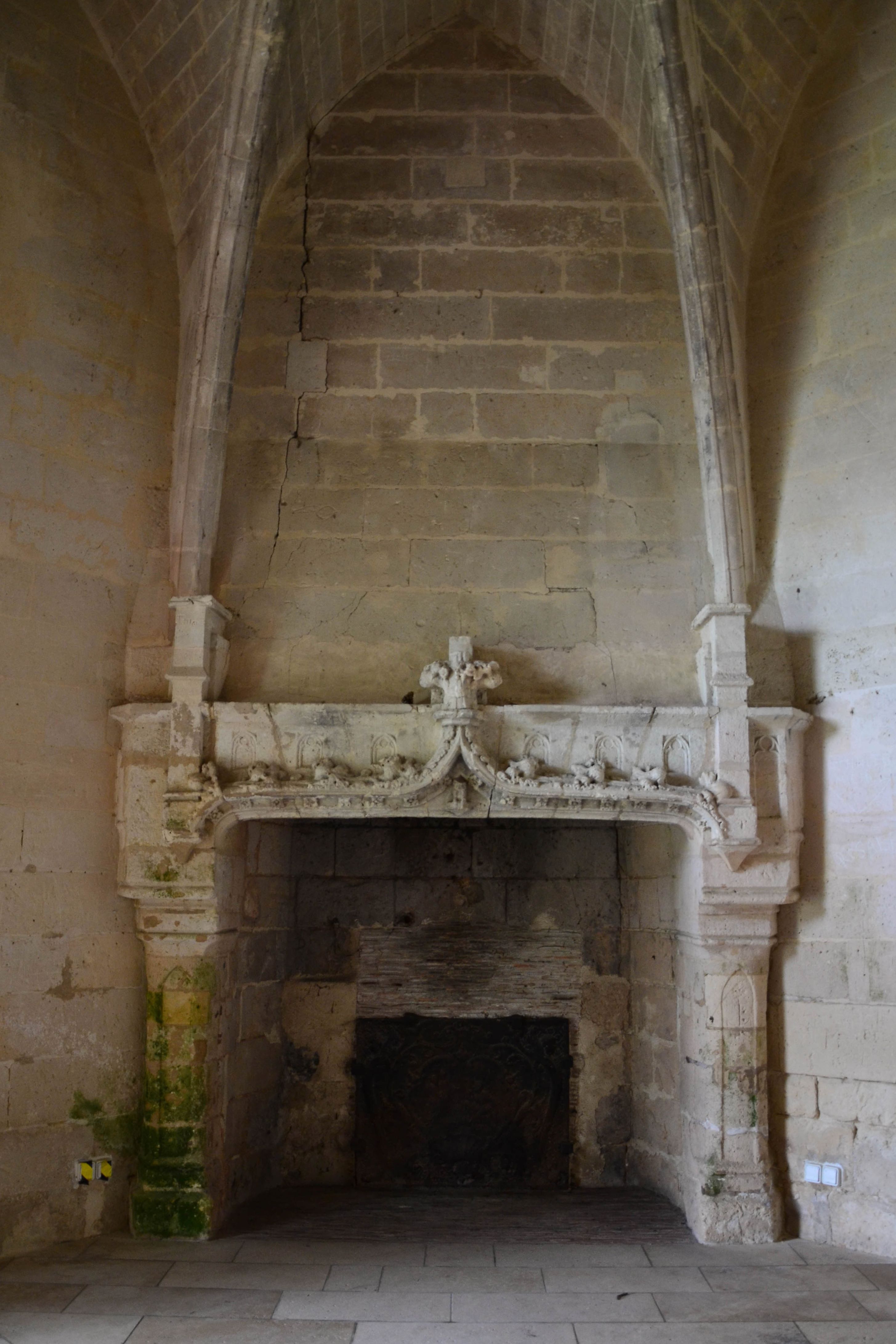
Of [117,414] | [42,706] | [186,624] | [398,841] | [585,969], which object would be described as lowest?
[585,969]

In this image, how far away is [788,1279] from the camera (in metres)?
4.06

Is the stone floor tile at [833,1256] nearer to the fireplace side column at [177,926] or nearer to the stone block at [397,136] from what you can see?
the fireplace side column at [177,926]

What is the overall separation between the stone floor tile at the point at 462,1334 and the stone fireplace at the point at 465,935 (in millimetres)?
1046

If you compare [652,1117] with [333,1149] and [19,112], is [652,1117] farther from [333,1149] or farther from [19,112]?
[19,112]

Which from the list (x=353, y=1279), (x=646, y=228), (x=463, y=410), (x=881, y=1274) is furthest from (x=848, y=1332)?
(x=646, y=228)

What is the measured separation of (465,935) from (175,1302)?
2.29 m

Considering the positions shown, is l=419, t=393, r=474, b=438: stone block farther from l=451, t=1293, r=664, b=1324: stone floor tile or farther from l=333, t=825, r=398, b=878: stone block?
l=451, t=1293, r=664, b=1324: stone floor tile

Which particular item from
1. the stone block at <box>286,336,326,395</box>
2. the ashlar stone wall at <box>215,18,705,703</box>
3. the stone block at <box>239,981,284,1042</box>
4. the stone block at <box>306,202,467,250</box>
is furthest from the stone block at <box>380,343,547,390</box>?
the stone block at <box>239,981,284,1042</box>

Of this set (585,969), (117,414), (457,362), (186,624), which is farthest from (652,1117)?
(117,414)

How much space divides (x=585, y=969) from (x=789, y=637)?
6.66 ft

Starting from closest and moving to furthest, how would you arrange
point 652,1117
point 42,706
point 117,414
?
1. point 42,706
2. point 117,414
3. point 652,1117

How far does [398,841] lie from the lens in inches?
229

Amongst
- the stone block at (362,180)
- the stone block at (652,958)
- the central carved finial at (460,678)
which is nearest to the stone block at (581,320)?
the stone block at (362,180)

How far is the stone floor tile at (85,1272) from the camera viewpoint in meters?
3.99
